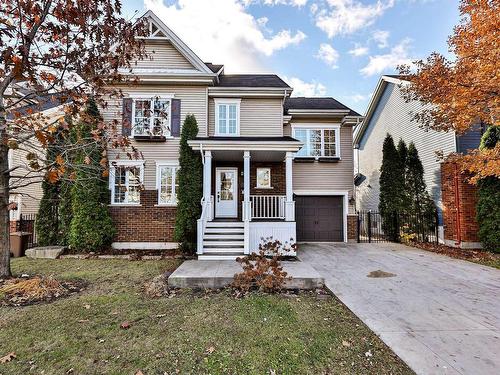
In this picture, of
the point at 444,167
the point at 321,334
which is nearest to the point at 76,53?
the point at 321,334

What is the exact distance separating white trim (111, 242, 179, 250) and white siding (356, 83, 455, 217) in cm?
1183

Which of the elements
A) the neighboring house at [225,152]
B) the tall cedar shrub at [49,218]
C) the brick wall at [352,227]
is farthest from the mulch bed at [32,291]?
the brick wall at [352,227]

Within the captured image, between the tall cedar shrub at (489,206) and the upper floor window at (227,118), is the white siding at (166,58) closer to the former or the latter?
the upper floor window at (227,118)

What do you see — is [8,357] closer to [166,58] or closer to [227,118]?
[227,118]

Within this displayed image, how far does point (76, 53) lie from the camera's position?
4.34 m

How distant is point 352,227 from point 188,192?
769 cm

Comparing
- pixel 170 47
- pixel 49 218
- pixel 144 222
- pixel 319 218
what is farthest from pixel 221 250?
pixel 170 47

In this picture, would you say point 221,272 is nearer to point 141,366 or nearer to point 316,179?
point 141,366

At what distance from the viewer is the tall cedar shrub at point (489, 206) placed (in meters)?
8.57

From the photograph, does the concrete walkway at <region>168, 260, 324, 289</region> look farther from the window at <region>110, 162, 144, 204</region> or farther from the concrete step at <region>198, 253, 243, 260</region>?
the window at <region>110, 162, 144, 204</region>

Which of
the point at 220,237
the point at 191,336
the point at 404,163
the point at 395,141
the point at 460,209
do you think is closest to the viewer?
the point at 191,336

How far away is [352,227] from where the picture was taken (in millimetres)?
11586

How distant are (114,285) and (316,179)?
30.0ft

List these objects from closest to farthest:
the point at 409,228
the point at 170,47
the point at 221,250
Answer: the point at 221,250, the point at 170,47, the point at 409,228
